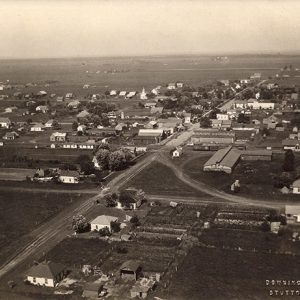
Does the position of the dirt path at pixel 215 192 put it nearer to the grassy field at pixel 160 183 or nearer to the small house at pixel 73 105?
the grassy field at pixel 160 183

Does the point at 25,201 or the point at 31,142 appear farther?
the point at 31,142

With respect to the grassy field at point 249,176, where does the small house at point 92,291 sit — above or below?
below

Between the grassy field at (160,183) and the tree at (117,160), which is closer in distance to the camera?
the grassy field at (160,183)

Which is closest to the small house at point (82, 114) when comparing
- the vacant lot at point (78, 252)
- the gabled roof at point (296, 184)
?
the gabled roof at point (296, 184)

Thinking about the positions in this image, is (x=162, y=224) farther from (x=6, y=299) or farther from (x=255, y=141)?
(x=255, y=141)

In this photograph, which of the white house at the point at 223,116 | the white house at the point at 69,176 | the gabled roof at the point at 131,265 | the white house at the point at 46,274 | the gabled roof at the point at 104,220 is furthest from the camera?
the white house at the point at 223,116

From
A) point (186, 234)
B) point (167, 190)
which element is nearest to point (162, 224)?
point (186, 234)

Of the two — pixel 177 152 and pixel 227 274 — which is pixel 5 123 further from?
pixel 227 274
